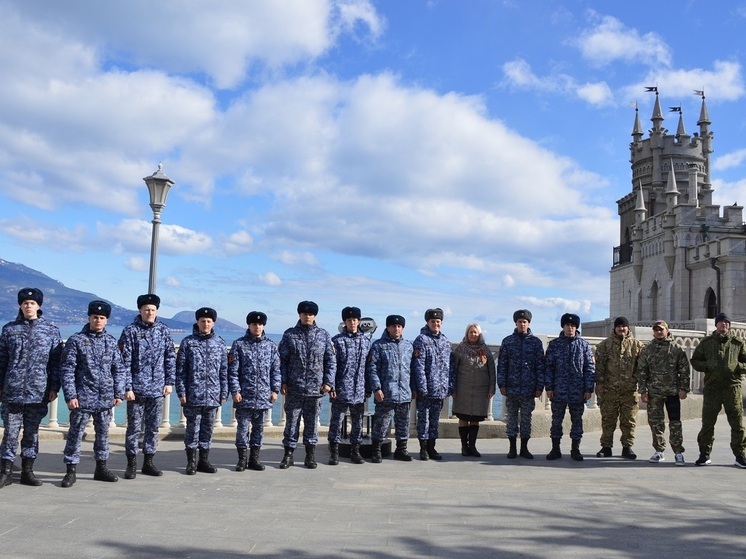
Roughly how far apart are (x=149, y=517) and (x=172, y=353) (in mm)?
2328

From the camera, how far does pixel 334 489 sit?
711 centimetres

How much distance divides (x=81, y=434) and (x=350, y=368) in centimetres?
310

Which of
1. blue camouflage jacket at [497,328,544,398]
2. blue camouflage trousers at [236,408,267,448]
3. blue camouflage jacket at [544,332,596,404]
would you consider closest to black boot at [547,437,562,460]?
blue camouflage jacket at [544,332,596,404]

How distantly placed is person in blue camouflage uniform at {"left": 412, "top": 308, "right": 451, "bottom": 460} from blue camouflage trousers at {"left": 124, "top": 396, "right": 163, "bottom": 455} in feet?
10.6

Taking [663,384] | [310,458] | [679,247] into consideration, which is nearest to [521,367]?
[663,384]

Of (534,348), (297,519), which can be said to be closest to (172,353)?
(297,519)

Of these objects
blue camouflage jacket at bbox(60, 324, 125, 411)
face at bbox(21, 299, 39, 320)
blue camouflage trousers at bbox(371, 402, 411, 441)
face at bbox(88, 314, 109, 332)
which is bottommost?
blue camouflage trousers at bbox(371, 402, 411, 441)

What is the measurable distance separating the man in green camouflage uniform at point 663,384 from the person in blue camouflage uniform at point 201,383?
5.38m

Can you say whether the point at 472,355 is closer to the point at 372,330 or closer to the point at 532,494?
the point at 372,330

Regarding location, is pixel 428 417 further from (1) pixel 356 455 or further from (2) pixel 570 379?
(2) pixel 570 379

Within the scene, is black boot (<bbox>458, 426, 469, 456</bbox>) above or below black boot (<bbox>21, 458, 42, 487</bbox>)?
above

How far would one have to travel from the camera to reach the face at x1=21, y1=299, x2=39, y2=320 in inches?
275

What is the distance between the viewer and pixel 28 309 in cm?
698

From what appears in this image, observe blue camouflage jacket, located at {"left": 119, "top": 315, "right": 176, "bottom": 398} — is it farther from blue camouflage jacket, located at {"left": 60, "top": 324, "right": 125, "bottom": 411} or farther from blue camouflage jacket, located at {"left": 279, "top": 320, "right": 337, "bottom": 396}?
blue camouflage jacket, located at {"left": 279, "top": 320, "right": 337, "bottom": 396}
